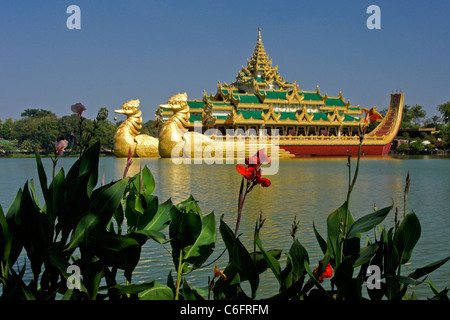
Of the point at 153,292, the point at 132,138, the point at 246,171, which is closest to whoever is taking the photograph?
the point at 246,171

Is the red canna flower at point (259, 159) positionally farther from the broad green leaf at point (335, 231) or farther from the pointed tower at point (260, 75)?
the pointed tower at point (260, 75)

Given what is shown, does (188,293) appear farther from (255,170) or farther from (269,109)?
(269,109)

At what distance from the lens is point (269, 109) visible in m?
34.0

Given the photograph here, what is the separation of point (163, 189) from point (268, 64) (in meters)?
31.7

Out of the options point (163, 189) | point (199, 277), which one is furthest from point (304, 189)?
point (199, 277)

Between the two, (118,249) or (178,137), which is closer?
(118,249)

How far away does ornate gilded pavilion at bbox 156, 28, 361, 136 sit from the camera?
33.4 metres

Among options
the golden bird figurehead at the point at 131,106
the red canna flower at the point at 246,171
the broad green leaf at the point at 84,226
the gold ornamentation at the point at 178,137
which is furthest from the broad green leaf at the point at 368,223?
the golden bird figurehead at the point at 131,106

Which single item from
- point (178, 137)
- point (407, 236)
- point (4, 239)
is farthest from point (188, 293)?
point (178, 137)

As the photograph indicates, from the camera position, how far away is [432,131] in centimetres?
5322

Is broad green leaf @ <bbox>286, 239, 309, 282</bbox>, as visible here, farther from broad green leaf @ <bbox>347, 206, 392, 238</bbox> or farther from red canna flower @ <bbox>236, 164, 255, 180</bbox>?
red canna flower @ <bbox>236, 164, 255, 180</bbox>

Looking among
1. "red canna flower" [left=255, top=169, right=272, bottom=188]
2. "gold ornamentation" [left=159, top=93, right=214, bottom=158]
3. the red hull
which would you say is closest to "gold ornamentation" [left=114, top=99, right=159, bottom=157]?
"gold ornamentation" [left=159, top=93, right=214, bottom=158]

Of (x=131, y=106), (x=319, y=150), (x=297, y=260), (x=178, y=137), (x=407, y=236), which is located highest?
(x=131, y=106)
